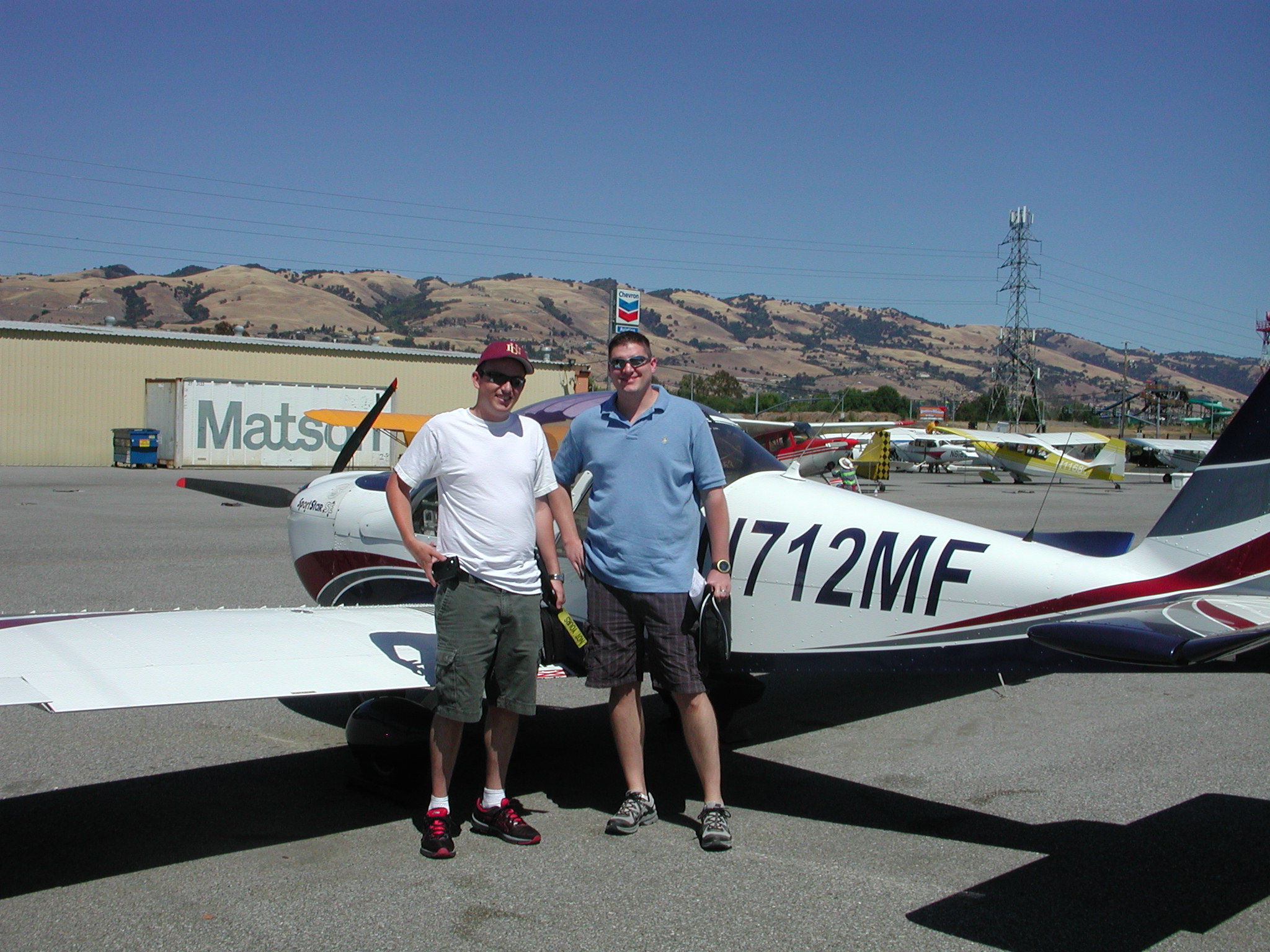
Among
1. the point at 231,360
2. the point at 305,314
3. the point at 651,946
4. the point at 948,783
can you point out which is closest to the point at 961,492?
the point at 231,360

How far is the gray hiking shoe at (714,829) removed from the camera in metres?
3.57

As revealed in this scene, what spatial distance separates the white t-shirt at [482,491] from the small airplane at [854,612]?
0.57 m

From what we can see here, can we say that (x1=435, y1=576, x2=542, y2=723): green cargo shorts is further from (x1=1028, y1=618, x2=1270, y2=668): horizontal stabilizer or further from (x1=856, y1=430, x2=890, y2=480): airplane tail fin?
(x1=856, y1=430, x2=890, y2=480): airplane tail fin

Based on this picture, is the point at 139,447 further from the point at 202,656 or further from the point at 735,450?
the point at 735,450

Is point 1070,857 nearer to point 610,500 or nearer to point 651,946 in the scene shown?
point 651,946

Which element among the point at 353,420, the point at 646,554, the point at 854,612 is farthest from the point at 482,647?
the point at 353,420

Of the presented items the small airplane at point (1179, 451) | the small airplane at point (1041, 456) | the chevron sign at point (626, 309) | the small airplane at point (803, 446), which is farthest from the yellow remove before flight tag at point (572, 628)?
the small airplane at point (1179, 451)

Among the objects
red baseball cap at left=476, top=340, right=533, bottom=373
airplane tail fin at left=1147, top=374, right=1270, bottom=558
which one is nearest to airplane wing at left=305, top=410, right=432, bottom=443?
red baseball cap at left=476, top=340, right=533, bottom=373

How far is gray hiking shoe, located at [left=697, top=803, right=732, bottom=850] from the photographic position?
11.7 ft

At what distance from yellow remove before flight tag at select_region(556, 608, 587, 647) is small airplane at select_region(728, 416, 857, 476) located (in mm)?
12491

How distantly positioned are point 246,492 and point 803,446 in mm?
18205

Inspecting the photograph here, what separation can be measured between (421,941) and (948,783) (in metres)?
2.46

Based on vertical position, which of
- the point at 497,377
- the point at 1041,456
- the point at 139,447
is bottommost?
the point at 139,447

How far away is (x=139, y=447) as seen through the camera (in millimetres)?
31188
